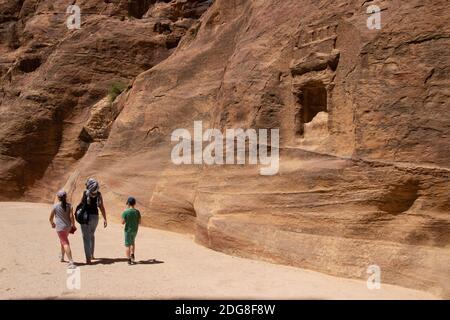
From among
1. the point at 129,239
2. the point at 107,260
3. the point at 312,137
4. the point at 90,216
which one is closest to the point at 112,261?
the point at 107,260

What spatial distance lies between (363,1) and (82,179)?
1010cm

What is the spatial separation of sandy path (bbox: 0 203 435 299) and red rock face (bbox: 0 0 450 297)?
1.57ft

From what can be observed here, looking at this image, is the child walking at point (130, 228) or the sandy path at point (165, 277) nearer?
the sandy path at point (165, 277)

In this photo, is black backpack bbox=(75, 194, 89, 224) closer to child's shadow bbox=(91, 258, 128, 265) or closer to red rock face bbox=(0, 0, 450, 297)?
child's shadow bbox=(91, 258, 128, 265)

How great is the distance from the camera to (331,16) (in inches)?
344

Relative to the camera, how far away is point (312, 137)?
29.2 ft

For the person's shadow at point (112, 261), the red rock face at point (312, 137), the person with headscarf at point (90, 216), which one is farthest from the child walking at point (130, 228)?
the red rock face at point (312, 137)

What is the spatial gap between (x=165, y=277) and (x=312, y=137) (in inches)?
141

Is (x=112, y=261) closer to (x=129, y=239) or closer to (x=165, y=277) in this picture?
(x=129, y=239)

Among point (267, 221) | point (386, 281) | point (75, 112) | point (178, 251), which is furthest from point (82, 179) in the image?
point (386, 281)

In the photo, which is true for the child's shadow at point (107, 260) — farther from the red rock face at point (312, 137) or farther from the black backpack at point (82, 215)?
the red rock face at point (312, 137)

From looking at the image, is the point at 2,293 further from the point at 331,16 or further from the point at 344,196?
the point at 331,16

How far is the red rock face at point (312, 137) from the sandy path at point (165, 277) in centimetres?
48

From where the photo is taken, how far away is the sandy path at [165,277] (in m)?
6.40
